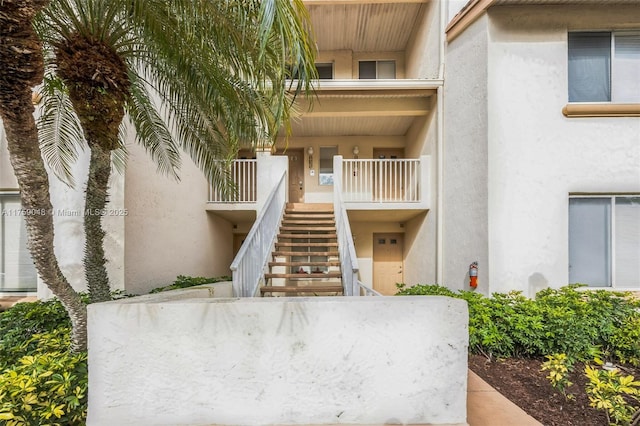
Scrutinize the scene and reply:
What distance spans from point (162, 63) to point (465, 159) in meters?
5.73

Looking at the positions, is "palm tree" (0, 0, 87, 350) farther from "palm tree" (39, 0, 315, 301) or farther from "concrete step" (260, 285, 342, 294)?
"concrete step" (260, 285, 342, 294)

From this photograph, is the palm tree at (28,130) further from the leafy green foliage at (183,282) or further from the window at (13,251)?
the window at (13,251)

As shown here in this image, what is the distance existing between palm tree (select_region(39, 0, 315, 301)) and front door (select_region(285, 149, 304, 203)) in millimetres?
5973

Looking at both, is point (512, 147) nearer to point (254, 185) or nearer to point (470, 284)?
point (470, 284)

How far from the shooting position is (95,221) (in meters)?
3.61

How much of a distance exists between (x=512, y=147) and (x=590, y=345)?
346cm

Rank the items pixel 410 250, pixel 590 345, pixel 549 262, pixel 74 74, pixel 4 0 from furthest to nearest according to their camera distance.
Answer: pixel 410 250 < pixel 549 262 < pixel 590 345 < pixel 74 74 < pixel 4 0

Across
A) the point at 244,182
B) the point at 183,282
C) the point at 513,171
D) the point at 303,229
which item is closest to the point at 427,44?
the point at 513,171

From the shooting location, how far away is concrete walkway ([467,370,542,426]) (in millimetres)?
2608

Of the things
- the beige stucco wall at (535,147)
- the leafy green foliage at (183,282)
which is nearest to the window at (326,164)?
the leafy green foliage at (183,282)

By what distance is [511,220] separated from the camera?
5492mm

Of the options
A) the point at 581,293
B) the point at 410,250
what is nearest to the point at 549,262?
the point at 581,293

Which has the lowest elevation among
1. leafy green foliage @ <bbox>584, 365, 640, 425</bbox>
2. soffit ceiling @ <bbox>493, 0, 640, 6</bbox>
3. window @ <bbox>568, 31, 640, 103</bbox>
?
leafy green foliage @ <bbox>584, 365, 640, 425</bbox>

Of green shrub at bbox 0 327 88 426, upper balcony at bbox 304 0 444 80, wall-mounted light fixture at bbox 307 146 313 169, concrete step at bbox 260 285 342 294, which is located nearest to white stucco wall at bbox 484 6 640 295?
upper balcony at bbox 304 0 444 80
